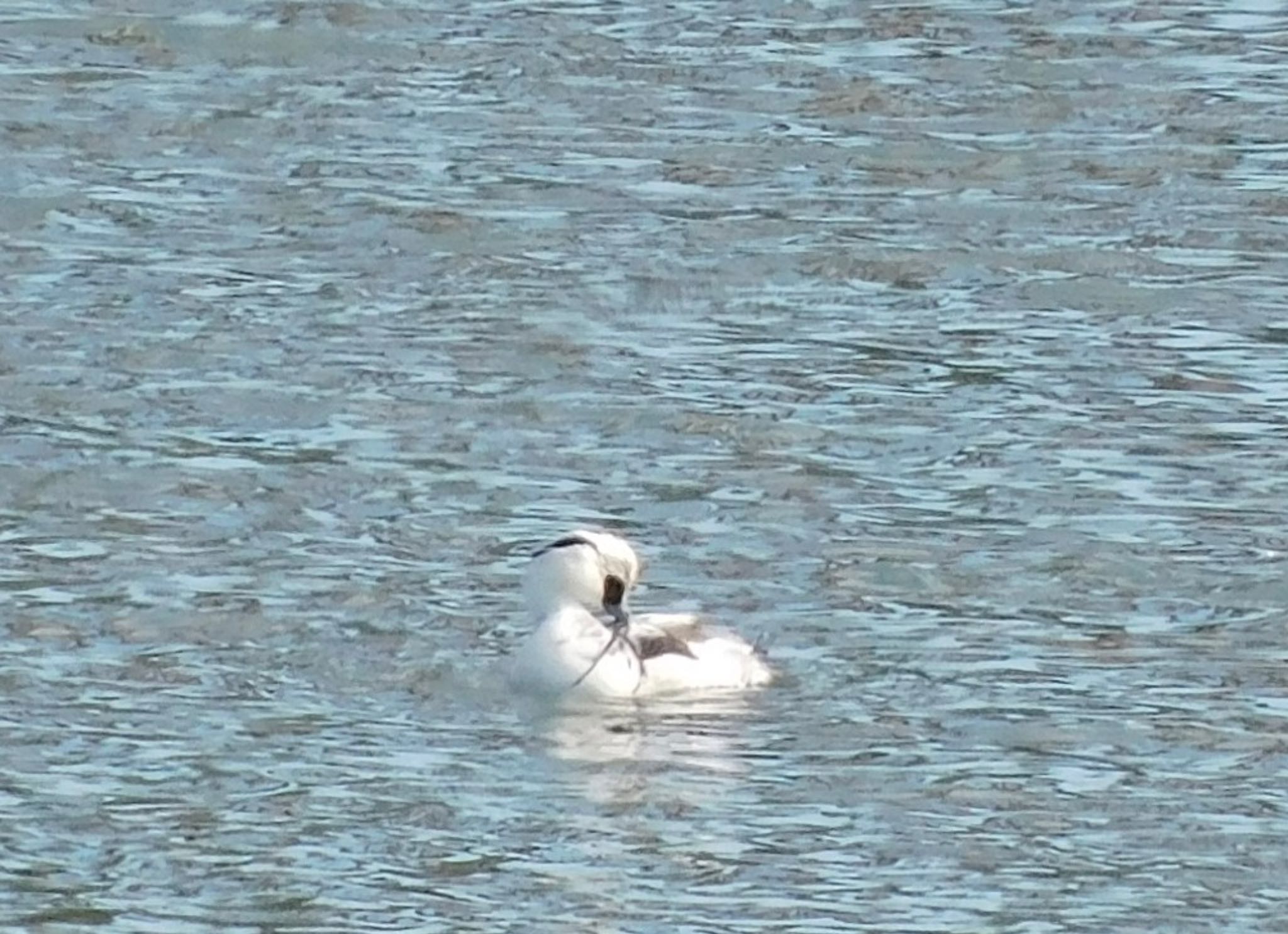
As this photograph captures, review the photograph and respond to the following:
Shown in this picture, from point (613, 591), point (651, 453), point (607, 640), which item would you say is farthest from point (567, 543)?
point (651, 453)

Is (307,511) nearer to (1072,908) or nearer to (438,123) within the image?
(1072,908)

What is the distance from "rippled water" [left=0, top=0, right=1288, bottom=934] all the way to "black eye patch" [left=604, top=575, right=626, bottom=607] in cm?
43

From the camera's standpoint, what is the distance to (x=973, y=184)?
21703 millimetres

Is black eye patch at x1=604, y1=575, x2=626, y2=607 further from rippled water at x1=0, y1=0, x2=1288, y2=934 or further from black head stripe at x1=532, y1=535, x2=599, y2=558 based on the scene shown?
rippled water at x1=0, y1=0, x2=1288, y2=934

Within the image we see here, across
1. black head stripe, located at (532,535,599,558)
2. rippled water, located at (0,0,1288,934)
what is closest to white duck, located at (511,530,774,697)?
black head stripe, located at (532,535,599,558)

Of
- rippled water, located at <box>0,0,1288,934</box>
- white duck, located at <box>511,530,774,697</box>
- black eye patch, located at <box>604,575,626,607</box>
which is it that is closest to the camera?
rippled water, located at <box>0,0,1288,934</box>

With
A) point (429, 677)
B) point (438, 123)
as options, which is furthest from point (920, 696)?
point (438, 123)

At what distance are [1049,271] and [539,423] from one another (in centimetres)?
342

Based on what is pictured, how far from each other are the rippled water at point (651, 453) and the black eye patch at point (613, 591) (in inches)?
17.0

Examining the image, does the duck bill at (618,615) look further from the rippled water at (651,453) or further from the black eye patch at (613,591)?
the rippled water at (651,453)

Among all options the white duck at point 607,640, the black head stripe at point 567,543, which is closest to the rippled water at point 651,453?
the white duck at point 607,640

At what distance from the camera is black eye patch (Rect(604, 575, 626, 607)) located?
14961 mm

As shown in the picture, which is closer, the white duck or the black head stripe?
the white duck

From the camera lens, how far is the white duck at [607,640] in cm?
1448
